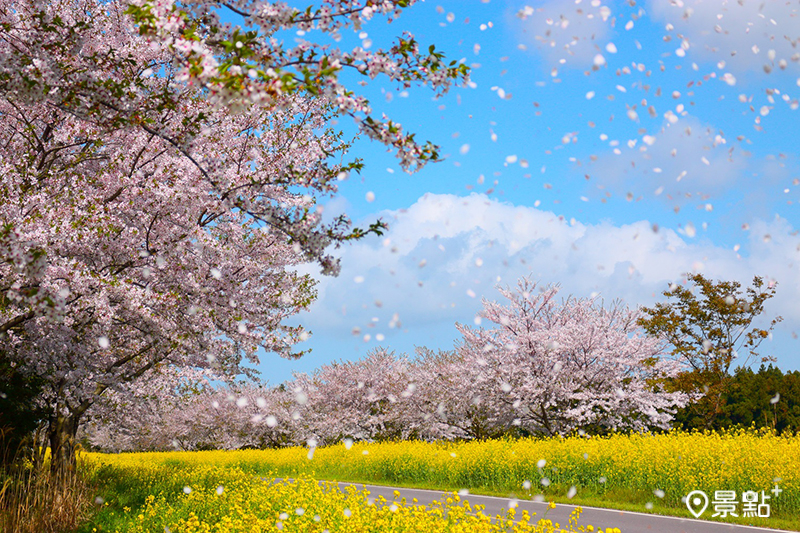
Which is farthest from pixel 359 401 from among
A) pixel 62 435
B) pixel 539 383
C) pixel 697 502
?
pixel 697 502

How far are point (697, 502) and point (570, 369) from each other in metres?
10.5

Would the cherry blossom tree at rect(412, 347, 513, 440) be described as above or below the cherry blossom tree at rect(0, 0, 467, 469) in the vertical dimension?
below

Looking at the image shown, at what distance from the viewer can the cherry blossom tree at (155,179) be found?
4.89 m

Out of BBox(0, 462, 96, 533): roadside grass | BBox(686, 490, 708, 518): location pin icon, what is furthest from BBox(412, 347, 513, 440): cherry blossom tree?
BBox(0, 462, 96, 533): roadside grass

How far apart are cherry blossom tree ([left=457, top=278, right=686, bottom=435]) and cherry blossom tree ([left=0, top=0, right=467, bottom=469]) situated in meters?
11.3

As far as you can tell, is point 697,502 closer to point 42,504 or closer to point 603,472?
point 603,472

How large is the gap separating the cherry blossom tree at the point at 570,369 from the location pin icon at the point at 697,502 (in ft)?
27.7

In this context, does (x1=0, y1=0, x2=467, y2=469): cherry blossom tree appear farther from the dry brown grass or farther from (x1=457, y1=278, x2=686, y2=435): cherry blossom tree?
(x1=457, y1=278, x2=686, y2=435): cherry blossom tree

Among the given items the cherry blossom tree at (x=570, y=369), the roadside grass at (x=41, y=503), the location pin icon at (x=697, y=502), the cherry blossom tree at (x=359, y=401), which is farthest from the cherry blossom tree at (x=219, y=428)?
the location pin icon at (x=697, y=502)

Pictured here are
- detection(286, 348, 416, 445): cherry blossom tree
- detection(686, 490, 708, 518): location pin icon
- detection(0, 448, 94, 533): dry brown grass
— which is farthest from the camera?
detection(286, 348, 416, 445): cherry blossom tree

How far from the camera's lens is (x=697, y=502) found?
1161 centimetres

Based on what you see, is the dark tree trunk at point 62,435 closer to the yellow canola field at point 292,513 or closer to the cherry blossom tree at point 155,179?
the cherry blossom tree at point 155,179

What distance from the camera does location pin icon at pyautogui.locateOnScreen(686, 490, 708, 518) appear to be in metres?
11.6

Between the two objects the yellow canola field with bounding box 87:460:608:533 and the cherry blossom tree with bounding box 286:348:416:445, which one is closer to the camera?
the yellow canola field with bounding box 87:460:608:533
